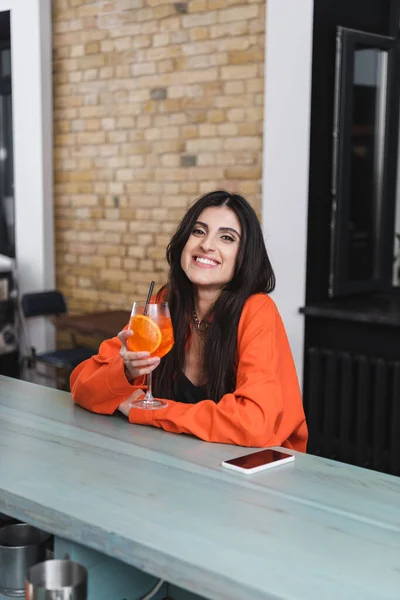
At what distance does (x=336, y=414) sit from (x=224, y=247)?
84.4 inches

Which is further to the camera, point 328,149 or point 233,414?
point 328,149

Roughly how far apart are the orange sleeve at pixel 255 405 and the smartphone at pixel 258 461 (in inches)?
3.1

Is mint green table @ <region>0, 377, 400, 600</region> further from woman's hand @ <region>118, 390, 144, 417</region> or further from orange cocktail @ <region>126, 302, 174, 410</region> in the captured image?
orange cocktail @ <region>126, 302, 174, 410</region>

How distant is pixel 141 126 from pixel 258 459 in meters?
3.70

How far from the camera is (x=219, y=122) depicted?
14.9 ft

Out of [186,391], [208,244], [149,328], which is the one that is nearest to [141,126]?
[208,244]

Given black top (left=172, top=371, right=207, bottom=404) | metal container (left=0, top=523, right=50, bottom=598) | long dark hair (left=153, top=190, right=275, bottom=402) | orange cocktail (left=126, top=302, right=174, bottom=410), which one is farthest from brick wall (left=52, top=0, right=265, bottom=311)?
metal container (left=0, top=523, right=50, bottom=598)

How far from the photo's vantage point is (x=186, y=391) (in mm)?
2078

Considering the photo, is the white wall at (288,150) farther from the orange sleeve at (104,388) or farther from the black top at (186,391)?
the orange sleeve at (104,388)

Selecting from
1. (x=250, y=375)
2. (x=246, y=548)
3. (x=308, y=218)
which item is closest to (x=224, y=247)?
(x=250, y=375)

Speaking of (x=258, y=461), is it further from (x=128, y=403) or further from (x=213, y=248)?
(x=213, y=248)

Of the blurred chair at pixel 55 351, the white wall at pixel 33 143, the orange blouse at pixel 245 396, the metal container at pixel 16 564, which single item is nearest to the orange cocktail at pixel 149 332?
the orange blouse at pixel 245 396

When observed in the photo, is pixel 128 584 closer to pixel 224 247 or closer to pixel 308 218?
pixel 224 247

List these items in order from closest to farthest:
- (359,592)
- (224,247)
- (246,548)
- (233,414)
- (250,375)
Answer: (359,592) < (246,548) < (233,414) < (250,375) < (224,247)
